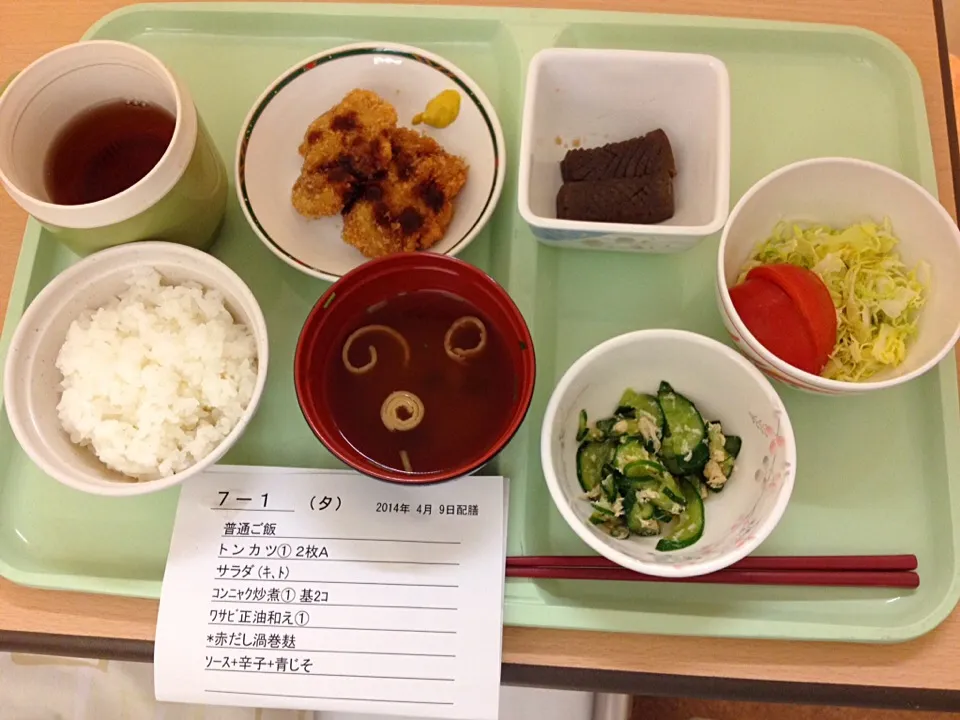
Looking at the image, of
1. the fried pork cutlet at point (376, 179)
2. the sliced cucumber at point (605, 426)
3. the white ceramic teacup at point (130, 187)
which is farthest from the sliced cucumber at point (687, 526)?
the white ceramic teacup at point (130, 187)

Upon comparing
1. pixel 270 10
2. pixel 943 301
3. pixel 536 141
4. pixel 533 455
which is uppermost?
pixel 270 10

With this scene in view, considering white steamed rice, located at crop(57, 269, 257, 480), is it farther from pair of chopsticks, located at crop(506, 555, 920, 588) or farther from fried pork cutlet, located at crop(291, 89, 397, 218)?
pair of chopsticks, located at crop(506, 555, 920, 588)

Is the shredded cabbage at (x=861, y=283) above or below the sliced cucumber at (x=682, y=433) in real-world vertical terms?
above

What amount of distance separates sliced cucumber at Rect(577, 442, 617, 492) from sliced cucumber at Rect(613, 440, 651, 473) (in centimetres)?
1

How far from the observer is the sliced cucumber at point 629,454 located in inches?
35.7

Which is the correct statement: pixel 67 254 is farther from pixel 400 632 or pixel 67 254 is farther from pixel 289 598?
pixel 400 632

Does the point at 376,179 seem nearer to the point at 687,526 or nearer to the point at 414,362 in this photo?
the point at 414,362

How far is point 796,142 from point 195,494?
1025 millimetres

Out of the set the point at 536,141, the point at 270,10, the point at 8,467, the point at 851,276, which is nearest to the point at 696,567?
the point at 851,276

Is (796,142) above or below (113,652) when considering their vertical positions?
above

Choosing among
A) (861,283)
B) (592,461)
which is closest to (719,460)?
(592,461)

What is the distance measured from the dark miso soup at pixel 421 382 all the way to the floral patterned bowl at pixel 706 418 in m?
0.10

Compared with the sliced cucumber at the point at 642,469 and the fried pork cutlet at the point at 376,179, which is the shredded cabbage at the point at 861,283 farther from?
the fried pork cutlet at the point at 376,179

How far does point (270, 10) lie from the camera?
3.83 feet
